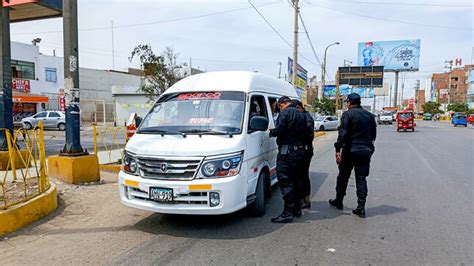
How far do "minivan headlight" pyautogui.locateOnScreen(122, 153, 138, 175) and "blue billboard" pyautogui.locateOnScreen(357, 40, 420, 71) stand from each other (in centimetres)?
6749

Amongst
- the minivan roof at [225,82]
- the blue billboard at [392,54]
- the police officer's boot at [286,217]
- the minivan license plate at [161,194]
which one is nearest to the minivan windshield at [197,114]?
the minivan roof at [225,82]

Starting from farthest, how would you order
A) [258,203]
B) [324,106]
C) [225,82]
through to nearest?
[324,106] → [225,82] → [258,203]

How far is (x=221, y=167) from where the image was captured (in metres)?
4.61

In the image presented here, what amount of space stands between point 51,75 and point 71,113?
30.1 m

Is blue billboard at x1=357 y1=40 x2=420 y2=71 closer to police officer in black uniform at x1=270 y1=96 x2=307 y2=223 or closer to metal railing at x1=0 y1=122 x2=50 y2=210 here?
police officer in black uniform at x1=270 y1=96 x2=307 y2=223

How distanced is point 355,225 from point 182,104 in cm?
316

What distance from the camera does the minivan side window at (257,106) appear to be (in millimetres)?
5726

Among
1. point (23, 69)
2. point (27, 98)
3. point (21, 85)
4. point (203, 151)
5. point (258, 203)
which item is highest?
point (23, 69)

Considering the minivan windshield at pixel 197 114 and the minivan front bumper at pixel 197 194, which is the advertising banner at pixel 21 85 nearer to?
the minivan windshield at pixel 197 114

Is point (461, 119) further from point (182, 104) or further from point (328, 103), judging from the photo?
point (182, 104)

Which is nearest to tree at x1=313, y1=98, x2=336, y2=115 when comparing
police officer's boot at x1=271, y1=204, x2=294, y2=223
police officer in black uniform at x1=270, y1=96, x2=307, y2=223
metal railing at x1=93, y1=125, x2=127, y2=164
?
metal railing at x1=93, y1=125, x2=127, y2=164

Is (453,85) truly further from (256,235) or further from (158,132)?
(158,132)

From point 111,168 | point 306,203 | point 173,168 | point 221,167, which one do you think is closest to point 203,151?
point 221,167

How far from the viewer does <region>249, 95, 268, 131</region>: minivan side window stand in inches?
225
